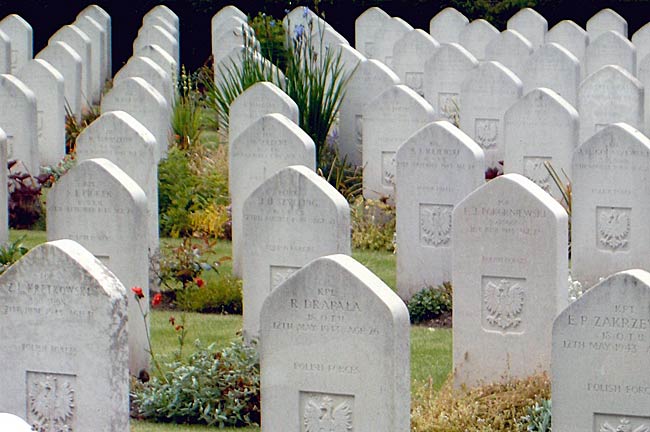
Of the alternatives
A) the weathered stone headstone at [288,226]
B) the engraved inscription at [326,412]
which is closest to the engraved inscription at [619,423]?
the engraved inscription at [326,412]

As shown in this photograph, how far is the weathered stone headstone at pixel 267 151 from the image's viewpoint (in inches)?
450

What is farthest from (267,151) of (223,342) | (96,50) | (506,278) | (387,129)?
(96,50)

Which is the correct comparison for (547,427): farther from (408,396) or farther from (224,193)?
(224,193)

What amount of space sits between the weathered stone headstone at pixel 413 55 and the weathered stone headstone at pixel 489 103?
12.1 feet

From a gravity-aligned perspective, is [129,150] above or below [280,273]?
above

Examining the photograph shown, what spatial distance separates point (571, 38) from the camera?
19.8m

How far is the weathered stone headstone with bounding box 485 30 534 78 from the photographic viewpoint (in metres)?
18.7

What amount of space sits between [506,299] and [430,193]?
7.91 ft

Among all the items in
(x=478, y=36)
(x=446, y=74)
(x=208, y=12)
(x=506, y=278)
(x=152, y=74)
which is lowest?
(x=506, y=278)

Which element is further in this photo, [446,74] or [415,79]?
[415,79]

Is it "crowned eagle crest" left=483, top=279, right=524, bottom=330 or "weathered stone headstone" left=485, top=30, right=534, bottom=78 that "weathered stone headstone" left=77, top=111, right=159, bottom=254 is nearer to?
"crowned eagle crest" left=483, top=279, right=524, bottom=330

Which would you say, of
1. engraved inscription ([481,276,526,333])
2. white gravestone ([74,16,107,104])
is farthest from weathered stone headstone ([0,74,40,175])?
engraved inscription ([481,276,526,333])

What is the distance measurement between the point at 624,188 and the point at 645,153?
0.30 meters

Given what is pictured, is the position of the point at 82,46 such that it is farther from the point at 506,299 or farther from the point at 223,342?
the point at 506,299
